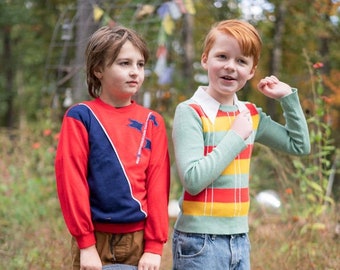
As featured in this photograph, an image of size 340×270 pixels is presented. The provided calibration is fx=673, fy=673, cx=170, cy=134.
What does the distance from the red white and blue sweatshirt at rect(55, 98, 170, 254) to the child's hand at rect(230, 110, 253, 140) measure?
0.30 metres

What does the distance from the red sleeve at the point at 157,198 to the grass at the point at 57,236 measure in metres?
1.30

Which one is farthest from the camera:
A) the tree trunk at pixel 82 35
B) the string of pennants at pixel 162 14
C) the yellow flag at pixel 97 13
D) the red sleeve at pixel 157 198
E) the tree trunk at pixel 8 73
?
the tree trunk at pixel 8 73

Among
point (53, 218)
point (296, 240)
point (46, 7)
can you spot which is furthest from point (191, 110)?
point (46, 7)

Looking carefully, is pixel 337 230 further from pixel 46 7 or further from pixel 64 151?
pixel 46 7

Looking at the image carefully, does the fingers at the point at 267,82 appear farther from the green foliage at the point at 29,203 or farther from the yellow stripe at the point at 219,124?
the green foliage at the point at 29,203

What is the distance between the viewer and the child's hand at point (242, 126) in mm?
2451

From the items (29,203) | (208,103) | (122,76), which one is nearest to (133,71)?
(122,76)

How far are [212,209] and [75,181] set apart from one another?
0.51m

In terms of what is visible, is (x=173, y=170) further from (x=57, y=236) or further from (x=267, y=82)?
(x=267, y=82)

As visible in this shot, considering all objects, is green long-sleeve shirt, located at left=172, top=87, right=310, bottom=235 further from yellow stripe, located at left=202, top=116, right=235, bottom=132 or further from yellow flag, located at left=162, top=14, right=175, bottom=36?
yellow flag, located at left=162, top=14, right=175, bottom=36

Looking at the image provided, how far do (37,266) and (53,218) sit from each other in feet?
4.64

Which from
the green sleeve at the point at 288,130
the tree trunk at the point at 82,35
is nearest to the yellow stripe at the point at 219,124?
Answer: the green sleeve at the point at 288,130

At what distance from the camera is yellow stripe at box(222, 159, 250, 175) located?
249 cm

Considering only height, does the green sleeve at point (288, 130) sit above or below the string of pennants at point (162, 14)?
below
